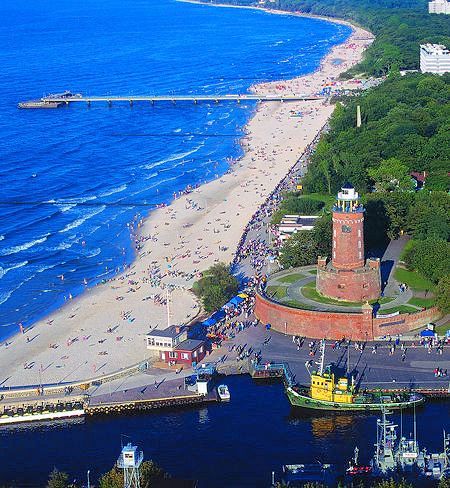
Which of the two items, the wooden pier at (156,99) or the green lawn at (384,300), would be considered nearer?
the green lawn at (384,300)

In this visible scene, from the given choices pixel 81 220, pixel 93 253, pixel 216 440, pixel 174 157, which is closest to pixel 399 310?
pixel 216 440

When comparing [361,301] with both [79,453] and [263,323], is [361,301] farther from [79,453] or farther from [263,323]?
[79,453]

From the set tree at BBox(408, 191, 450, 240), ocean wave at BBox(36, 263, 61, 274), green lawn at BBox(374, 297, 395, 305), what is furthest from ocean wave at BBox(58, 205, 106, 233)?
green lawn at BBox(374, 297, 395, 305)

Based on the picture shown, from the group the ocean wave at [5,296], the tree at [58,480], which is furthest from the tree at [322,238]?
the tree at [58,480]

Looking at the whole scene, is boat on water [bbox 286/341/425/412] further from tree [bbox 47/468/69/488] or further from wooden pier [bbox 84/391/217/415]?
tree [bbox 47/468/69/488]

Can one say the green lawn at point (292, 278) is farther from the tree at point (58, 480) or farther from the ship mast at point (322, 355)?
the tree at point (58, 480)

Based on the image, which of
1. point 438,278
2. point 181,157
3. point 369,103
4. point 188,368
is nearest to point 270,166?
point 181,157
